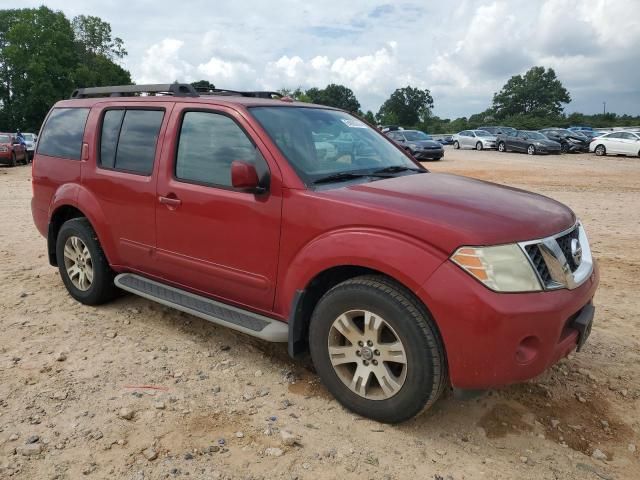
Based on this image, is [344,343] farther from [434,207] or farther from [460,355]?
[434,207]

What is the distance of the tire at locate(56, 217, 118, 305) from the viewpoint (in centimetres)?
465

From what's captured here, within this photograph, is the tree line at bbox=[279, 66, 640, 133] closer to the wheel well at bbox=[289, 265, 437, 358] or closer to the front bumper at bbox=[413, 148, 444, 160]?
the front bumper at bbox=[413, 148, 444, 160]

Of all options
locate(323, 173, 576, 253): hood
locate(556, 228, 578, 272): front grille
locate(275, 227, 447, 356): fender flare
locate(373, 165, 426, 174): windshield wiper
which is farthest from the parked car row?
locate(275, 227, 447, 356): fender flare

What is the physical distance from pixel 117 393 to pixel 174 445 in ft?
2.38

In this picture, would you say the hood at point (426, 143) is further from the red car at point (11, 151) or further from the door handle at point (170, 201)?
the door handle at point (170, 201)

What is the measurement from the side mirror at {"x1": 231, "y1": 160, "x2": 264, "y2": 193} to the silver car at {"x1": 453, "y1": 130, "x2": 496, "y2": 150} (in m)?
33.3

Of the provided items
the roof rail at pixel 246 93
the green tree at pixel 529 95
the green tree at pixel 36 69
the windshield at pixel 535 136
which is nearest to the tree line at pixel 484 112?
the green tree at pixel 529 95

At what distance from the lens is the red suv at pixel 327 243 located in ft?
8.90

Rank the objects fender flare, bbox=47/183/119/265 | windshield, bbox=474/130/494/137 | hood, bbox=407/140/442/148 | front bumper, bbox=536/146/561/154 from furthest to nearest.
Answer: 1. windshield, bbox=474/130/494/137
2. front bumper, bbox=536/146/561/154
3. hood, bbox=407/140/442/148
4. fender flare, bbox=47/183/119/265

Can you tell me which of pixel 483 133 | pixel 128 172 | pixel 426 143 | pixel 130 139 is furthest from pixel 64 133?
pixel 483 133

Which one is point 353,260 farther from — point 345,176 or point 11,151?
point 11,151

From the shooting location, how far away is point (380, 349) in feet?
9.72

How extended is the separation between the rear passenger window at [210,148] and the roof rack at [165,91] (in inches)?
14.1

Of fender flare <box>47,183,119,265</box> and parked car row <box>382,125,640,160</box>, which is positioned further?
parked car row <box>382,125,640,160</box>
